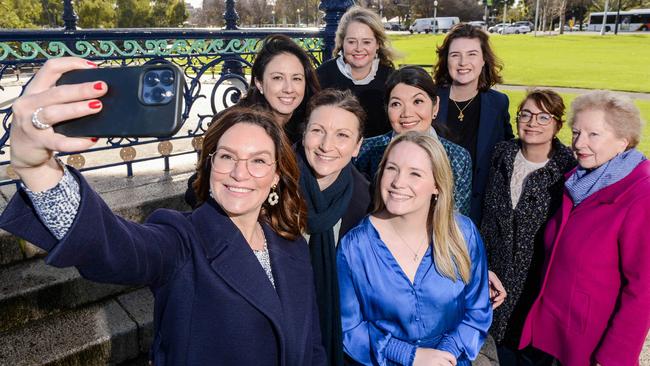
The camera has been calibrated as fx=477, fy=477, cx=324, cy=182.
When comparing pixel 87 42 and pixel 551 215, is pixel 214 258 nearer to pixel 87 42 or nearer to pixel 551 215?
pixel 551 215

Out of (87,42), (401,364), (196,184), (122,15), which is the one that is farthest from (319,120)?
(122,15)

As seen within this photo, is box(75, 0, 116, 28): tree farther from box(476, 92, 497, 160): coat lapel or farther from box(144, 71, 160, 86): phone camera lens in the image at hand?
box(144, 71, 160, 86): phone camera lens

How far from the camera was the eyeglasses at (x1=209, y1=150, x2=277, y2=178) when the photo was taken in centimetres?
196

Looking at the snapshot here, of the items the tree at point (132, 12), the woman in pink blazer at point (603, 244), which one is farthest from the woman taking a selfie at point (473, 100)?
the tree at point (132, 12)

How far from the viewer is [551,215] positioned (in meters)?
3.21

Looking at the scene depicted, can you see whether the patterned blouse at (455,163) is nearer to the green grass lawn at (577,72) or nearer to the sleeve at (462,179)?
the sleeve at (462,179)

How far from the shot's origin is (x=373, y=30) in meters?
4.14

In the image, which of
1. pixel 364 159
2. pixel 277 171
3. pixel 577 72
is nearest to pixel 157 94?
pixel 277 171

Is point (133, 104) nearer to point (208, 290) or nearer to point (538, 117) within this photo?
point (208, 290)

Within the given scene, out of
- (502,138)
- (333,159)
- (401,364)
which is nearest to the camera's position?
(401,364)

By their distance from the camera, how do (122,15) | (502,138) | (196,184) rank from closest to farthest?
1. (196,184)
2. (502,138)
3. (122,15)

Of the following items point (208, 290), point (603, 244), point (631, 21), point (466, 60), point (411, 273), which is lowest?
point (411, 273)

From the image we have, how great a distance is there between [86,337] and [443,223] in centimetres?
248

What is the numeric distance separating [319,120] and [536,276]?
1911mm
